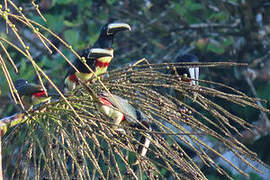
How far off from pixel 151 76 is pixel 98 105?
0.20 metres

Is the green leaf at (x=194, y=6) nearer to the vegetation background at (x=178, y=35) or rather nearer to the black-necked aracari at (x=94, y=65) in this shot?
the vegetation background at (x=178, y=35)

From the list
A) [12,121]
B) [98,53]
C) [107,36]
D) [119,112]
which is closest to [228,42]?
[107,36]

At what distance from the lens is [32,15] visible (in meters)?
3.88

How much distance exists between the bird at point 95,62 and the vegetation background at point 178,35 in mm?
563

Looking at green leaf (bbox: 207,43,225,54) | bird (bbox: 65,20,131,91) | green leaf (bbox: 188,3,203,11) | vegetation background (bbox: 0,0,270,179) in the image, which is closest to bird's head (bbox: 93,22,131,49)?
bird (bbox: 65,20,131,91)

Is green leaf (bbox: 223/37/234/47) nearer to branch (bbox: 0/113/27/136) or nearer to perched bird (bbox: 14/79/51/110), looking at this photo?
perched bird (bbox: 14/79/51/110)

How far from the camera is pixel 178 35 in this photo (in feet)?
12.8

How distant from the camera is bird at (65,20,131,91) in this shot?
234 centimetres

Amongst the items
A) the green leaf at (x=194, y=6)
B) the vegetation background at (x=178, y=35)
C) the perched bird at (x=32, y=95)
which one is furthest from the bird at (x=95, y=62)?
the green leaf at (x=194, y=6)

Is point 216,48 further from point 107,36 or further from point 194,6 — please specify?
point 107,36

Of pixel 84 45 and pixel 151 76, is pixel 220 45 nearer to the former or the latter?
pixel 84 45

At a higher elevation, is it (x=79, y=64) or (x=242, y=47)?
(x=79, y=64)

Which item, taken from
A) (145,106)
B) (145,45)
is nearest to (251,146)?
(145,45)

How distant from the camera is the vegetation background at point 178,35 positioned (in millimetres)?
3455
